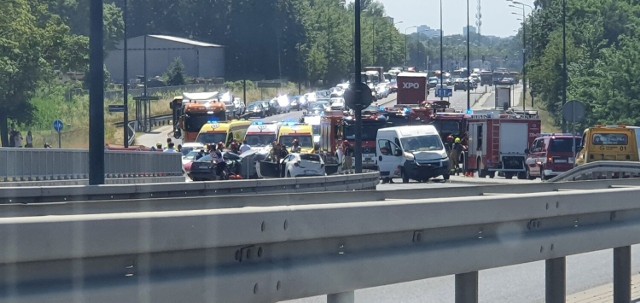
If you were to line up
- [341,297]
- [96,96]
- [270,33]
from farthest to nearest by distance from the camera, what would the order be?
1. [270,33]
2. [96,96]
3. [341,297]

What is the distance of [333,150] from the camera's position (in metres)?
47.8

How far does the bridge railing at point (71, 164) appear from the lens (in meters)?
29.7

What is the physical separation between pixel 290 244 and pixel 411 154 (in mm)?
36813

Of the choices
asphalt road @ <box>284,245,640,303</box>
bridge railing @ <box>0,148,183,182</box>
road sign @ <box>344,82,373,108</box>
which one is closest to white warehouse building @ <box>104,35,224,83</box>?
bridge railing @ <box>0,148,183,182</box>

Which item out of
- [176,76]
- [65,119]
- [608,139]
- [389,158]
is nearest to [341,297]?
[608,139]

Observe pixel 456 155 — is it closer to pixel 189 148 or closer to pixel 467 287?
pixel 189 148

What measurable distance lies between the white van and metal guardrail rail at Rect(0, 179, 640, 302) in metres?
33.3

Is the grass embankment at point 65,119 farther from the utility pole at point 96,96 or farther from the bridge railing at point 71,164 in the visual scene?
the utility pole at point 96,96

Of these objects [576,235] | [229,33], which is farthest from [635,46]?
[229,33]

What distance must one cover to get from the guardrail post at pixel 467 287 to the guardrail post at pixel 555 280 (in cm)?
103

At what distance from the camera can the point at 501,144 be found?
49.3 metres

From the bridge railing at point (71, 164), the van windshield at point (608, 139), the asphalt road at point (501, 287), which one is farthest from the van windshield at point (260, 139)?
the asphalt road at point (501, 287)

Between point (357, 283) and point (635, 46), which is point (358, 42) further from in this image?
point (635, 46)

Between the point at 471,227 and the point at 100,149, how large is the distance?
32.7 ft
